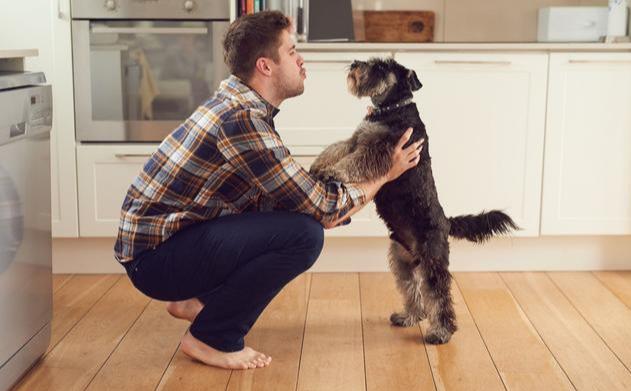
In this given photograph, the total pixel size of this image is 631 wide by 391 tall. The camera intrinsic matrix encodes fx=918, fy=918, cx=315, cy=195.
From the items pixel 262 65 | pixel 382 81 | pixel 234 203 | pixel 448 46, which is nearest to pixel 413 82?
pixel 382 81

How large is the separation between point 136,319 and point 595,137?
192 centimetres

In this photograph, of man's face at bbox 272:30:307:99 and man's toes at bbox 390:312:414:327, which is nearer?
man's face at bbox 272:30:307:99

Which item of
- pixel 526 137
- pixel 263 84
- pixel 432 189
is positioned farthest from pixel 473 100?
pixel 263 84

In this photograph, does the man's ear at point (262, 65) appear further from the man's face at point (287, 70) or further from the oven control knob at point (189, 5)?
the oven control knob at point (189, 5)

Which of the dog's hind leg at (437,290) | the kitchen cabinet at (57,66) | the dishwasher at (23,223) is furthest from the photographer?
the kitchen cabinet at (57,66)


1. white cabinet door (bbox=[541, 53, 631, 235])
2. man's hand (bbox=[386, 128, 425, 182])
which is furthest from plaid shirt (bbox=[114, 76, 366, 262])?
white cabinet door (bbox=[541, 53, 631, 235])

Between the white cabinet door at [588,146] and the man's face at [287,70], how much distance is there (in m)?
1.44

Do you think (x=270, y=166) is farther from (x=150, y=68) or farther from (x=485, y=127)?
(x=485, y=127)

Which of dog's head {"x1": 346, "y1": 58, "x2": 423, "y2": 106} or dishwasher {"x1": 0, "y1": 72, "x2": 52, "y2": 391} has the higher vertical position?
dog's head {"x1": 346, "y1": 58, "x2": 423, "y2": 106}

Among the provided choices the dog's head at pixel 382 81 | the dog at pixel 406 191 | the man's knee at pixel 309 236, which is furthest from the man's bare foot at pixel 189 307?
the dog's head at pixel 382 81

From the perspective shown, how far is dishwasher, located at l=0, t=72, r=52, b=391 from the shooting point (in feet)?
7.47

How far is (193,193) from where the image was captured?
247 cm

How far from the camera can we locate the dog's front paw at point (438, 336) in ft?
9.23

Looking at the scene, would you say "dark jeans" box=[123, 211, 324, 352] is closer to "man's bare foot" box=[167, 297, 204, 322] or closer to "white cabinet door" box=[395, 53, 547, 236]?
"man's bare foot" box=[167, 297, 204, 322]
